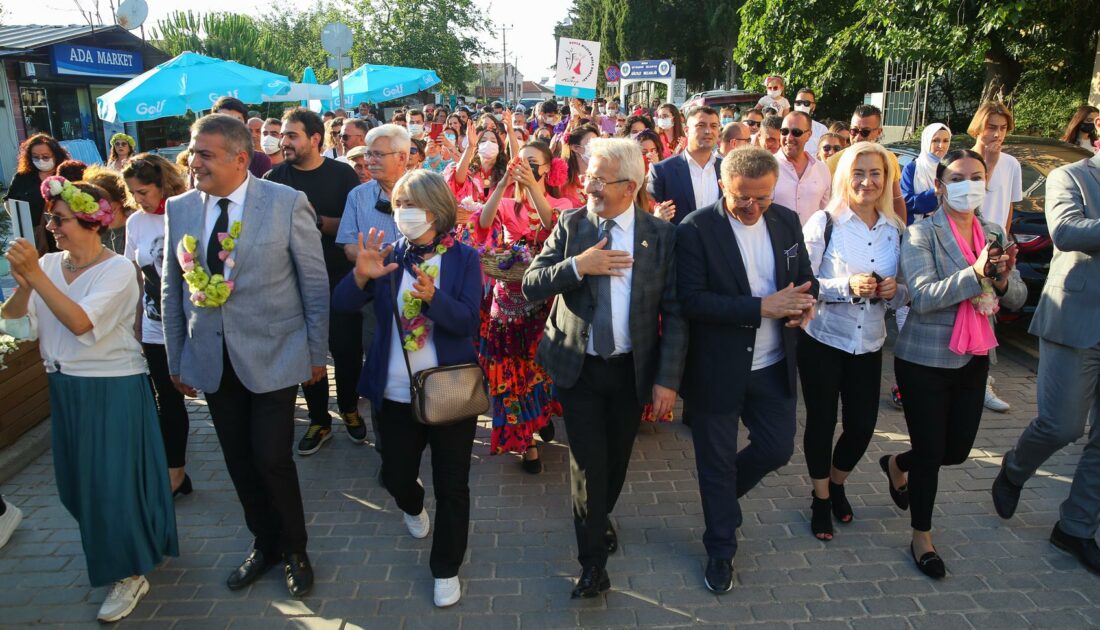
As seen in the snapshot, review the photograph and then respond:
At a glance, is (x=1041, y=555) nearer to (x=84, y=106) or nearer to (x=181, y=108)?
(x=181, y=108)

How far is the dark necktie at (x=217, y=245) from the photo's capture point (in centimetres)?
337

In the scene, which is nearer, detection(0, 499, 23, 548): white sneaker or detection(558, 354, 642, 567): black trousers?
detection(558, 354, 642, 567): black trousers

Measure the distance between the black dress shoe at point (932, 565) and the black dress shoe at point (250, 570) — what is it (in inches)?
124

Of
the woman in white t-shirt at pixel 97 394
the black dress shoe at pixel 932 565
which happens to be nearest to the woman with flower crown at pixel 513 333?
the woman in white t-shirt at pixel 97 394

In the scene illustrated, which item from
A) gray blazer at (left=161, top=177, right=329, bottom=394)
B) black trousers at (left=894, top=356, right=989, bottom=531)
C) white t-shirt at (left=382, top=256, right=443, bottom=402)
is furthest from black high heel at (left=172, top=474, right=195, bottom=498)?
black trousers at (left=894, top=356, right=989, bottom=531)

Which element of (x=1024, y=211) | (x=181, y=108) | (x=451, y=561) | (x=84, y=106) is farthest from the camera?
(x=84, y=106)

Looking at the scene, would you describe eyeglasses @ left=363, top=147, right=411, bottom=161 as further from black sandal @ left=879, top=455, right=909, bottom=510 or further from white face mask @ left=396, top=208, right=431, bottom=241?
black sandal @ left=879, top=455, right=909, bottom=510

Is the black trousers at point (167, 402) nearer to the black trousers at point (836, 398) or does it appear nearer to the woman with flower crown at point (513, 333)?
the woman with flower crown at point (513, 333)

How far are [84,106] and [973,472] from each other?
76.8 feet

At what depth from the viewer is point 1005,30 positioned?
1309 cm

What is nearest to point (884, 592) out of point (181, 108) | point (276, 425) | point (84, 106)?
point (276, 425)

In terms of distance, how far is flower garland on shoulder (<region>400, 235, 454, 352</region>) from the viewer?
3.30 metres

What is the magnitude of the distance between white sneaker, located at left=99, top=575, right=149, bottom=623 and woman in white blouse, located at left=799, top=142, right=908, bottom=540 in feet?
10.9

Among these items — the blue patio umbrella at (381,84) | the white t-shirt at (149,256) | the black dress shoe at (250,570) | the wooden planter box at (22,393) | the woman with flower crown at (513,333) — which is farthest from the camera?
the blue patio umbrella at (381,84)
